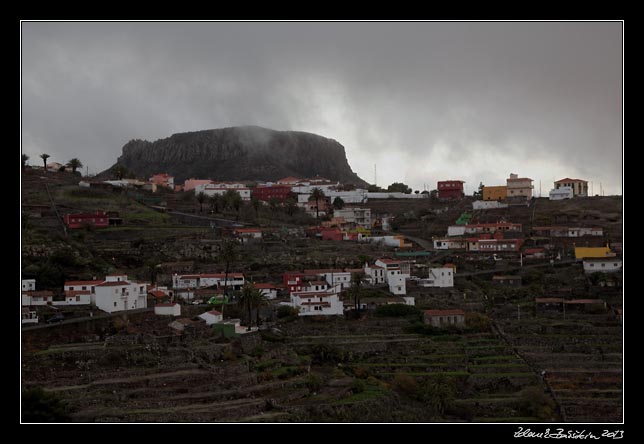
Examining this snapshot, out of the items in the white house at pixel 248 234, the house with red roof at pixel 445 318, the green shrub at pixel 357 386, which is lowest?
the green shrub at pixel 357 386

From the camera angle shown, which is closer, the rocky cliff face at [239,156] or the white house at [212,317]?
the white house at [212,317]

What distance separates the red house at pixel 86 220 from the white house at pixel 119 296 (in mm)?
18287

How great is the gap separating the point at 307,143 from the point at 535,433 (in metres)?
103

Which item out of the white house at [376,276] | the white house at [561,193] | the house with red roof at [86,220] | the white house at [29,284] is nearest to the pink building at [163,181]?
the house with red roof at [86,220]

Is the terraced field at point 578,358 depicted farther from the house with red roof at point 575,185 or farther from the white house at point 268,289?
the house with red roof at point 575,185

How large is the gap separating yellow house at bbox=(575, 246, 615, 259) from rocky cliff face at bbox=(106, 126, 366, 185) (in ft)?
204

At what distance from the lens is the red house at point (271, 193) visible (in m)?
74.8

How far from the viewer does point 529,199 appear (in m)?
69.8

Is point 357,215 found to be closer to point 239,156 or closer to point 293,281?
Answer: point 293,281

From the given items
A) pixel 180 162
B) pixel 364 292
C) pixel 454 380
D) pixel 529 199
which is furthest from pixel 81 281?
pixel 180 162

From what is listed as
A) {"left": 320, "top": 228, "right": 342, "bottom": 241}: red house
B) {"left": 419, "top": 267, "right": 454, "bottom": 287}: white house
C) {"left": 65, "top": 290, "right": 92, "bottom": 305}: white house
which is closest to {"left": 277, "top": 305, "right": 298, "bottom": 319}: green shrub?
{"left": 65, "top": 290, "right": 92, "bottom": 305}: white house

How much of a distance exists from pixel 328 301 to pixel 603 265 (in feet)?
57.0

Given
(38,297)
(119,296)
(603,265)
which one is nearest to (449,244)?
(603,265)

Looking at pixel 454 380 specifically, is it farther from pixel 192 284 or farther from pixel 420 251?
pixel 420 251
